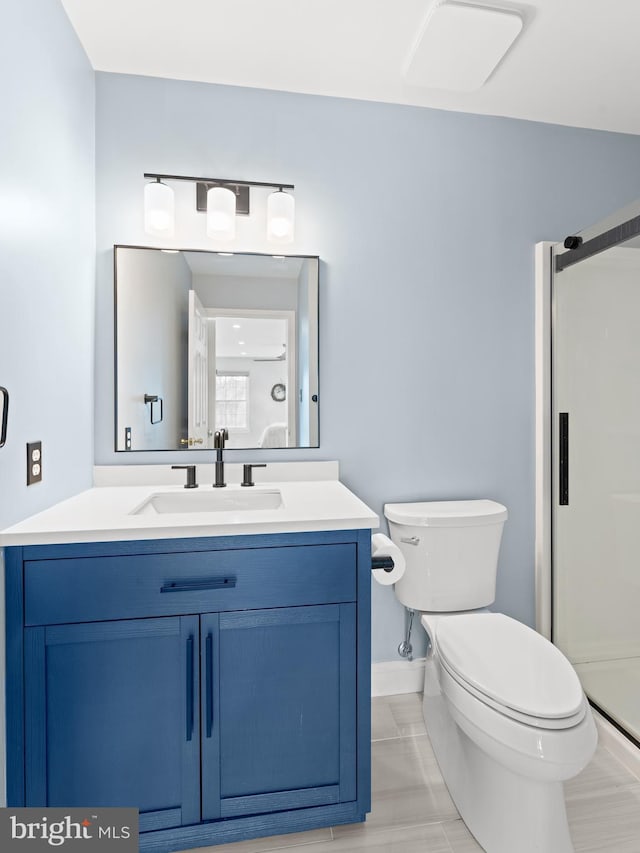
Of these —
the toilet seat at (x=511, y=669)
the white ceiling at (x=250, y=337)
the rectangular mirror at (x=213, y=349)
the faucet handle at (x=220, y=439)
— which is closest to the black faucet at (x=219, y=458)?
the faucet handle at (x=220, y=439)

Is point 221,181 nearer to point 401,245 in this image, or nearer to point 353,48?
point 353,48

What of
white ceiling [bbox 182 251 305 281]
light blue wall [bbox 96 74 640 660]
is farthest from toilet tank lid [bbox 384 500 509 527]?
white ceiling [bbox 182 251 305 281]

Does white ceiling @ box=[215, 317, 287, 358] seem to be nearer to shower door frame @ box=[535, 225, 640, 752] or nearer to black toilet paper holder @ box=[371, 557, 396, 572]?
black toilet paper holder @ box=[371, 557, 396, 572]

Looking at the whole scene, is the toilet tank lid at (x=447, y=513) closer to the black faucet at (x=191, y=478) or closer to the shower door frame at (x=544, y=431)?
the shower door frame at (x=544, y=431)

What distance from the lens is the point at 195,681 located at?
1.24 m

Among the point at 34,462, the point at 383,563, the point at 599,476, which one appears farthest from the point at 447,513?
the point at 34,462

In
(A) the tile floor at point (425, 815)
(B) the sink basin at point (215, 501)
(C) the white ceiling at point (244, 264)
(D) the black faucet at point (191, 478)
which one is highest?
(C) the white ceiling at point (244, 264)

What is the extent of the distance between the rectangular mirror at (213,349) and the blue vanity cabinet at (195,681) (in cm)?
69

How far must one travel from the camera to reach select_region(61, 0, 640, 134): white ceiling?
1.51m

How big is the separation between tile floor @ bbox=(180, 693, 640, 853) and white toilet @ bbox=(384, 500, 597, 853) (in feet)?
0.19

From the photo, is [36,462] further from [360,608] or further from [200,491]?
[360,608]

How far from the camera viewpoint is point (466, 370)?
6.66 ft

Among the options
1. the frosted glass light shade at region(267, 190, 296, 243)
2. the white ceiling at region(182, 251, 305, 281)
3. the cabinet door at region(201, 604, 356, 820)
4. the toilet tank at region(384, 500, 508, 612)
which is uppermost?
the frosted glass light shade at region(267, 190, 296, 243)

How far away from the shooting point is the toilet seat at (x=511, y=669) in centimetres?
118
